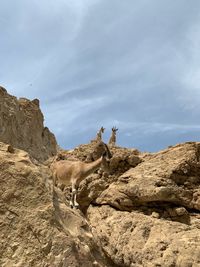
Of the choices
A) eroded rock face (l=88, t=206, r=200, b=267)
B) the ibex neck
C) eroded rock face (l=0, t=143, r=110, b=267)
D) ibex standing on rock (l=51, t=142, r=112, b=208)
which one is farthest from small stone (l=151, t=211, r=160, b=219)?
eroded rock face (l=0, t=143, r=110, b=267)

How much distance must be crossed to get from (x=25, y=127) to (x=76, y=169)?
1365 cm

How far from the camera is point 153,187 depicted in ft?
32.9

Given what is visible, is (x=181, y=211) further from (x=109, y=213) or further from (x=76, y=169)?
(x=76, y=169)

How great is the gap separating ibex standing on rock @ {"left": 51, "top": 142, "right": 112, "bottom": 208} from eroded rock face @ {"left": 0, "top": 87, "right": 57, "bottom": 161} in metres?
8.19

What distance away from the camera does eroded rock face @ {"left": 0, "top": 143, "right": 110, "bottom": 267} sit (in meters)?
4.20

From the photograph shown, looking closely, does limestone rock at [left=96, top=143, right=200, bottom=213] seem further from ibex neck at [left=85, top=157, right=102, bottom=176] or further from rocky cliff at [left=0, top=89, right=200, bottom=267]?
ibex neck at [left=85, top=157, right=102, bottom=176]

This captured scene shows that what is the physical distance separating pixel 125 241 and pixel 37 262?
5266 millimetres

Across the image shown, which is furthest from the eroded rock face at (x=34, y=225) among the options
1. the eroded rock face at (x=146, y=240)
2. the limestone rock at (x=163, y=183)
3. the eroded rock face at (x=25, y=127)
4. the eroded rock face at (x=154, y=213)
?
the eroded rock face at (x=25, y=127)

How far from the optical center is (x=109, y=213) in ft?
33.9

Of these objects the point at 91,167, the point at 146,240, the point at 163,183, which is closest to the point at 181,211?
the point at 163,183

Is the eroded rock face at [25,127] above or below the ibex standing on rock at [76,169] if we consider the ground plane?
above

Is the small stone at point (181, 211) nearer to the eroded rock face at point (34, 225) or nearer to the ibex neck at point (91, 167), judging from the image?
the ibex neck at point (91, 167)

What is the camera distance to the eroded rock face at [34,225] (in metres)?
4.20

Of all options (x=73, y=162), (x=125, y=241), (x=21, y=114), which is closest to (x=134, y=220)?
(x=125, y=241)
